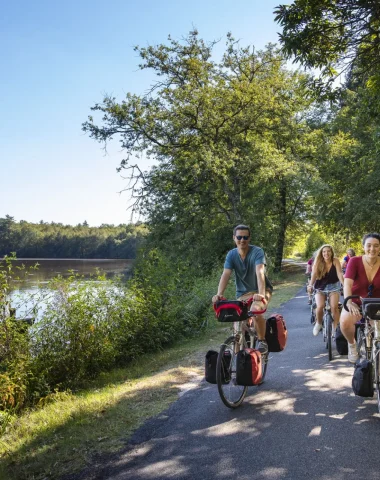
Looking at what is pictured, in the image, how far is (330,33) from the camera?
9.05 metres

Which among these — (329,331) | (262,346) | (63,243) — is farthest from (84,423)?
(63,243)

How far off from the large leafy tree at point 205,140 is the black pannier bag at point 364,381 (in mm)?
18023

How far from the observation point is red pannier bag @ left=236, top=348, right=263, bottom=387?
16.5 feet

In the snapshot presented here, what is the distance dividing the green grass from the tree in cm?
615

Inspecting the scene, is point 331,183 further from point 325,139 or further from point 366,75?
point 366,75

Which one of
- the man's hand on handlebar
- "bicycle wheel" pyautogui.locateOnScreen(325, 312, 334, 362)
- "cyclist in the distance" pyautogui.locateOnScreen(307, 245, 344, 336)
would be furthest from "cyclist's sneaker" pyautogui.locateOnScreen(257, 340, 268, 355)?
"cyclist in the distance" pyautogui.locateOnScreen(307, 245, 344, 336)

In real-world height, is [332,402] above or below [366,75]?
below

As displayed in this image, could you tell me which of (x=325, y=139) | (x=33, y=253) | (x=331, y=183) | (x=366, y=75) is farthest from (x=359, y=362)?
(x=33, y=253)

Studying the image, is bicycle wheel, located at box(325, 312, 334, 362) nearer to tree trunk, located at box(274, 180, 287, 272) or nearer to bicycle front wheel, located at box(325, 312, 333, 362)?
bicycle front wheel, located at box(325, 312, 333, 362)

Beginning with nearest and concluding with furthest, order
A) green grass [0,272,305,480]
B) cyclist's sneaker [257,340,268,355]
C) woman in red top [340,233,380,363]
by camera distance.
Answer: green grass [0,272,305,480], woman in red top [340,233,380,363], cyclist's sneaker [257,340,268,355]

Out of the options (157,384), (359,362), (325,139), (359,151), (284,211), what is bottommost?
(157,384)

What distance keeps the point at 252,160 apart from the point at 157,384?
62.6ft

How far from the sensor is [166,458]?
3.97 metres

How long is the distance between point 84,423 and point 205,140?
20183 millimetres
